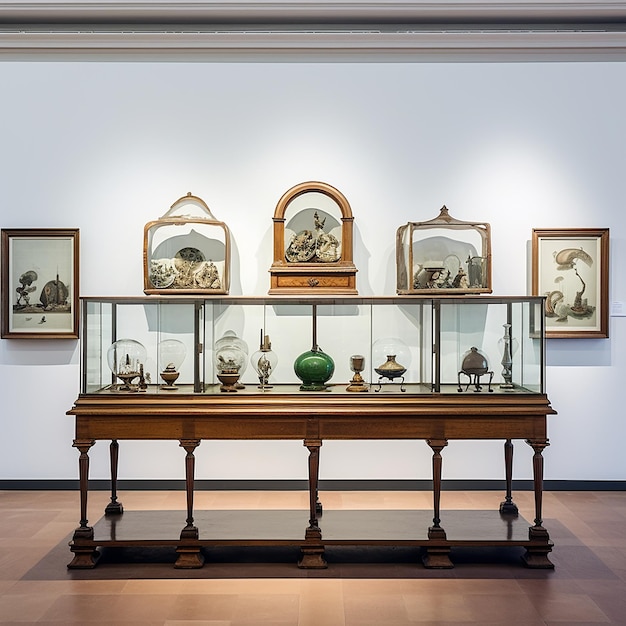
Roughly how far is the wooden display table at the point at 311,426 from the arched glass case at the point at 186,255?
1.13 m

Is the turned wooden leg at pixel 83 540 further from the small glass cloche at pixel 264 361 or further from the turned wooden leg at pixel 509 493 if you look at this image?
the turned wooden leg at pixel 509 493

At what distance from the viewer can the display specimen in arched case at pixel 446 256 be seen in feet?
19.4

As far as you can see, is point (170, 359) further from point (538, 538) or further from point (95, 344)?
point (538, 538)

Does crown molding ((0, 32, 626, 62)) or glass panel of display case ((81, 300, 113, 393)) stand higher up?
crown molding ((0, 32, 626, 62))

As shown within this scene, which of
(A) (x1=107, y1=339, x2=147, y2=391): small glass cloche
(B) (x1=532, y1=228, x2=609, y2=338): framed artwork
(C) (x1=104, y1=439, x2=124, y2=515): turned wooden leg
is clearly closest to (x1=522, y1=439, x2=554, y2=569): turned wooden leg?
(B) (x1=532, y1=228, x2=609, y2=338): framed artwork

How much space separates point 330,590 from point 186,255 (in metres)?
2.72

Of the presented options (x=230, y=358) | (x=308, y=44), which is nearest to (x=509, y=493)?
(x=230, y=358)

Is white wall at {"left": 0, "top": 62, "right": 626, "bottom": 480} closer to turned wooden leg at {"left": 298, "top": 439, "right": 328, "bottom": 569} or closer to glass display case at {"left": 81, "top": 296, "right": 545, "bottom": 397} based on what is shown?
glass display case at {"left": 81, "top": 296, "right": 545, "bottom": 397}

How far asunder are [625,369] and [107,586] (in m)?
4.61

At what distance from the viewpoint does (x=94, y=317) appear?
511 centimetres

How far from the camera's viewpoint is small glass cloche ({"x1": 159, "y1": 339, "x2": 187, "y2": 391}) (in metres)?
5.11

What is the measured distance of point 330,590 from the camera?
456cm

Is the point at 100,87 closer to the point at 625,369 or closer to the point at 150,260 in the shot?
the point at 150,260

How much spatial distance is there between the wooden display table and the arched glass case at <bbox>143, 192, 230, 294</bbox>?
1126 millimetres
